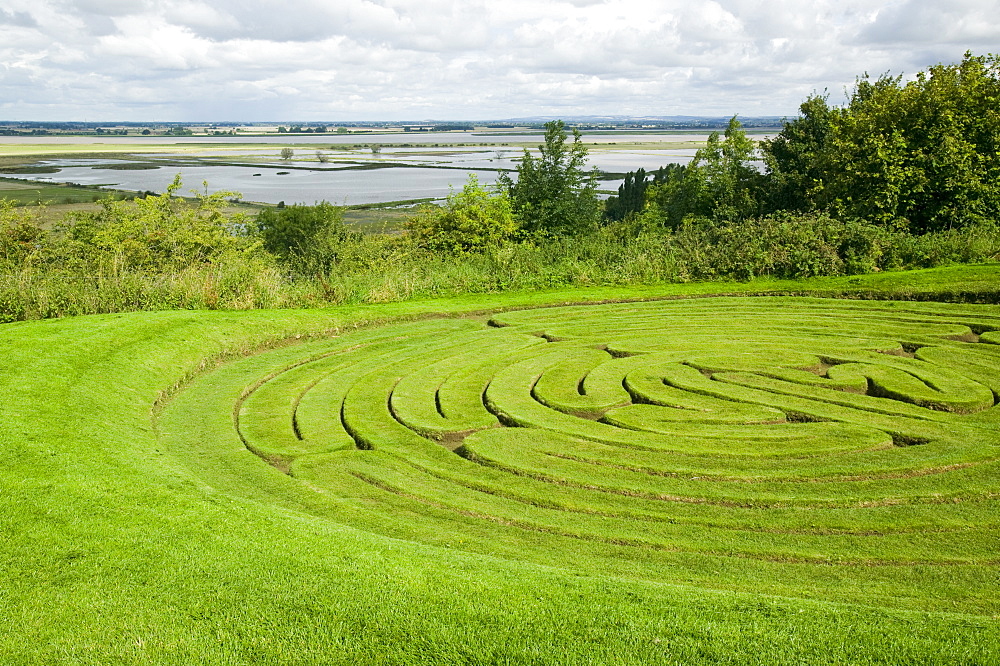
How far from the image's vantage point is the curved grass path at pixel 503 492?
6.27 metres

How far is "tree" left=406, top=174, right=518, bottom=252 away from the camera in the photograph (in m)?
39.4

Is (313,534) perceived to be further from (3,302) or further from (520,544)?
(3,302)

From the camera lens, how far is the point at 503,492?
1016cm

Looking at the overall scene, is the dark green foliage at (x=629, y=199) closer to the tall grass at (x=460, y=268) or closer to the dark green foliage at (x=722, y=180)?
the dark green foliage at (x=722, y=180)

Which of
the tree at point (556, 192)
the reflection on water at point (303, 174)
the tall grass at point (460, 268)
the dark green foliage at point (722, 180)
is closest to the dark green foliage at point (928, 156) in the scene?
the tall grass at point (460, 268)

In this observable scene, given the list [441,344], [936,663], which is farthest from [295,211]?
[936,663]

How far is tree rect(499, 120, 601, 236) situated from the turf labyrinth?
2661cm

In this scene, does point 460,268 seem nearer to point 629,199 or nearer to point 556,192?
point 556,192

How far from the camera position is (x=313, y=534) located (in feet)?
27.2

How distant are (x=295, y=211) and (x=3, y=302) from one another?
3966 centimetres

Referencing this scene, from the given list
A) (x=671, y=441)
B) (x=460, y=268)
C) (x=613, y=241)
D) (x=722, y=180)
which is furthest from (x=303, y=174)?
(x=671, y=441)

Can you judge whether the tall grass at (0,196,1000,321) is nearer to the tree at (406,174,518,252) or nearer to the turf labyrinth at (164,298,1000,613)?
the turf labyrinth at (164,298,1000,613)

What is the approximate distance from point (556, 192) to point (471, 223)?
8299 mm

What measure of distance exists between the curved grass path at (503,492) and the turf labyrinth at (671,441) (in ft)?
0.18
